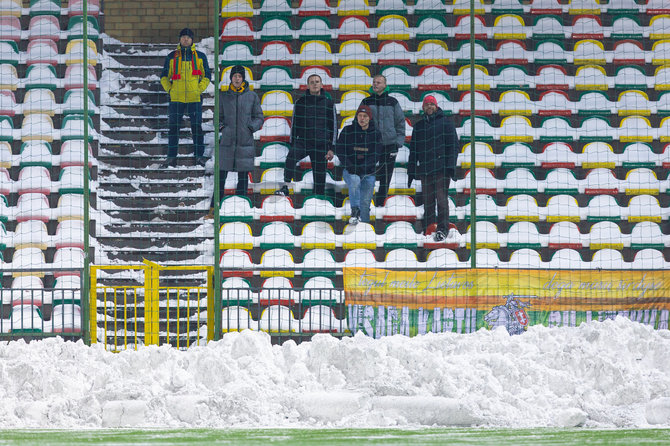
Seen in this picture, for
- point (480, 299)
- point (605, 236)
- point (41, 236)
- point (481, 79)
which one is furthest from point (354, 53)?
point (480, 299)

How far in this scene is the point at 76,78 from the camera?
50.8 feet

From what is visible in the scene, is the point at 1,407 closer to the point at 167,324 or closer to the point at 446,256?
the point at 167,324

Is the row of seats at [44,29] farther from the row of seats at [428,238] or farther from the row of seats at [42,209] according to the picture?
the row of seats at [428,238]

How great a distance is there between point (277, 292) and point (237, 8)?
5.54m

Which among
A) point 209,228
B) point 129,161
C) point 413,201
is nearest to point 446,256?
point 413,201

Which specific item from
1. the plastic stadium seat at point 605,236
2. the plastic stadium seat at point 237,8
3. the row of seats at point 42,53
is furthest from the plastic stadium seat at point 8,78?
the plastic stadium seat at point 605,236

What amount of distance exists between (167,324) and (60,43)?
237 inches

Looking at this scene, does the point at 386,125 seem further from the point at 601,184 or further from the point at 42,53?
the point at 42,53

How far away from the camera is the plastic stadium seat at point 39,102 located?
15188mm

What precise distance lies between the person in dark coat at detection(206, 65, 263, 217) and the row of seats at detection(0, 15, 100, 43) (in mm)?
3017

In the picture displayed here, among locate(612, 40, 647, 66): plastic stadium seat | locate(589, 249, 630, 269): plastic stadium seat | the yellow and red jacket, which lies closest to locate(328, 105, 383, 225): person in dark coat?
the yellow and red jacket

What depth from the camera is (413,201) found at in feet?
46.7

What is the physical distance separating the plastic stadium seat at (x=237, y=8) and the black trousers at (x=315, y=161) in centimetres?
310

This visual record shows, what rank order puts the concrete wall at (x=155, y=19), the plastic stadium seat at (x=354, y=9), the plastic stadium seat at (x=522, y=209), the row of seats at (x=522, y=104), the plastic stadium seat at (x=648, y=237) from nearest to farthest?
the plastic stadium seat at (x=648, y=237) → the plastic stadium seat at (x=522, y=209) → the row of seats at (x=522, y=104) → the plastic stadium seat at (x=354, y=9) → the concrete wall at (x=155, y=19)
